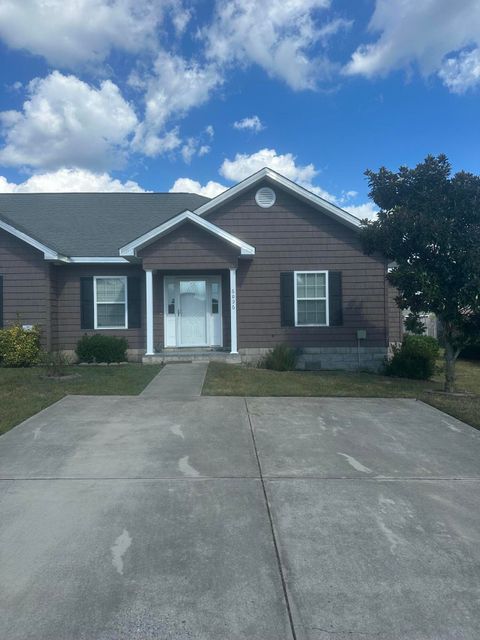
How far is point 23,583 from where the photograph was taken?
310 centimetres

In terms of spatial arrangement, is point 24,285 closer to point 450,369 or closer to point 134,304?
point 134,304

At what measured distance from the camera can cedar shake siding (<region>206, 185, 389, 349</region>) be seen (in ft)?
46.0

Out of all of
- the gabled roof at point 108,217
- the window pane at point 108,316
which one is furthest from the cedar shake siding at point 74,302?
the gabled roof at point 108,217

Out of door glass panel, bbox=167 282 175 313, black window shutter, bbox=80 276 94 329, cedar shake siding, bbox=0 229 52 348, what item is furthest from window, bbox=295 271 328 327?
cedar shake siding, bbox=0 229 52 348

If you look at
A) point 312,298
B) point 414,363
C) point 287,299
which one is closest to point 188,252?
point 287,299

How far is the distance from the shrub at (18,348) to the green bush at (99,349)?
112cm

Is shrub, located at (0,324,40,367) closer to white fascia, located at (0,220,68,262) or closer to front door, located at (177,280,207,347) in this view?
white fascia, located at (0,220,68,262)

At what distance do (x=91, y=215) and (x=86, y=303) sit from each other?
12.2ft

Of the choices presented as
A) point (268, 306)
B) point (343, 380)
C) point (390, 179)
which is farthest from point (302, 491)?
point (268, 306)

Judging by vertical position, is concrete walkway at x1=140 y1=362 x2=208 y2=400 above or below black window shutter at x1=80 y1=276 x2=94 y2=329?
below

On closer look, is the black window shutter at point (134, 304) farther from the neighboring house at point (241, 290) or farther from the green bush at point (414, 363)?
the green bush at point (414, 363)

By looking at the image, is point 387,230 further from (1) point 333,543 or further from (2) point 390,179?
(1) point 333,543

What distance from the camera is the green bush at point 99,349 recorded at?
13523 millimetres

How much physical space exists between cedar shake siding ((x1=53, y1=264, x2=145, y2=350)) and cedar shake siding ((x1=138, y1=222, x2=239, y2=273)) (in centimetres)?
133
